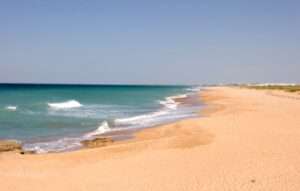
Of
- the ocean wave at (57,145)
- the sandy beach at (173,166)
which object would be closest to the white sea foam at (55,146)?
the ocean wave at (57,145)

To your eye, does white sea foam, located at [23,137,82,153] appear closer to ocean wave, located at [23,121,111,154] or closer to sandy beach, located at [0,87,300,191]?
ocean wave, located at [23,121,111,154]

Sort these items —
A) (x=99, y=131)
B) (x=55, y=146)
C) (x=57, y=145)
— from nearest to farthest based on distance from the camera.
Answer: (x=55, y=146) → (x=57, y=145) → (x=99, y=131)

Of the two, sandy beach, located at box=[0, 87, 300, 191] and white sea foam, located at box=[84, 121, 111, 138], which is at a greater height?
sandy beach, located at box=[0, 87, 300, 191]

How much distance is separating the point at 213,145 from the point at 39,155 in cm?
657

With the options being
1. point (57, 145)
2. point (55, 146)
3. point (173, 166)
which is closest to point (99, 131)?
point (57, 145)

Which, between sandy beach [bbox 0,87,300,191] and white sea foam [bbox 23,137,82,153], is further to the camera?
white sea foam [bbox 23,137,82,153]

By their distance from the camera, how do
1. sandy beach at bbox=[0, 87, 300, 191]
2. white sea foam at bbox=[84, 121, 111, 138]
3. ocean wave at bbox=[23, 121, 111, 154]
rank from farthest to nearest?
white sea foam at bbox=[84, 121, 111, 138]
ocean wave at bbox=[23, 121, 111, 154]
sandy beach at bbox=[0, 87, 300, 191]

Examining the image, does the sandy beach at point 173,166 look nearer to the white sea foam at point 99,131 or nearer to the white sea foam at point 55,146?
the white sea foam at point 55,146

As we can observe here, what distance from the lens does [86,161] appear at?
1405cm

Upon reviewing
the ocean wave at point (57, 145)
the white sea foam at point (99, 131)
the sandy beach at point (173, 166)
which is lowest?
the white sea foam at point (99, 131)

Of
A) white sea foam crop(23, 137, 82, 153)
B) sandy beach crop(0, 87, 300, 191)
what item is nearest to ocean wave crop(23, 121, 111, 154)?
white sea foam crop(23, 137, 82, 153)

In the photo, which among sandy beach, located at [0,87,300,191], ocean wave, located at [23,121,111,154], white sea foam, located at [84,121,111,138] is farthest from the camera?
white sea foam, located at [84,121,111,138]

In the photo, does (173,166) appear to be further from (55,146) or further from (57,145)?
(57,145)

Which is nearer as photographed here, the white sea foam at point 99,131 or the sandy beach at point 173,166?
the sandy beach at point 173,166
